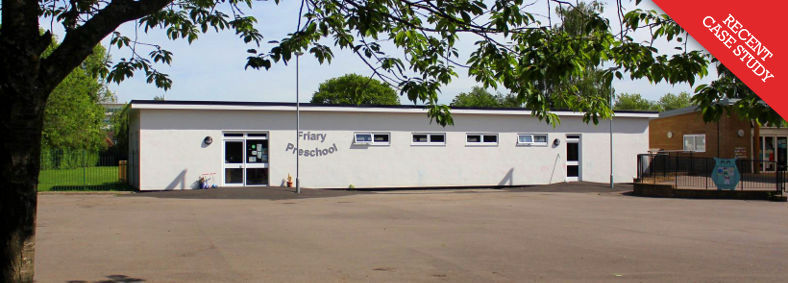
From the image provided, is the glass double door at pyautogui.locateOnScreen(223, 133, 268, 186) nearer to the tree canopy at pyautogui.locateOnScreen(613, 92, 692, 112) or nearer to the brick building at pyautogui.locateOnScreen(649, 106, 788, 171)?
Result: the brick building at pyautogui.locateOnScreen(649, 106, 788, 171)

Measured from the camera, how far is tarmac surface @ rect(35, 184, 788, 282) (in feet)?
23.2

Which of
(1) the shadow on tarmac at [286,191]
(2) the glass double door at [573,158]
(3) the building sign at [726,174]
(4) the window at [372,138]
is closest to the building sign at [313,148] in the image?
(4) the window at [372,138]

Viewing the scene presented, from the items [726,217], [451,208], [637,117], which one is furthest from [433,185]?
[726,217]

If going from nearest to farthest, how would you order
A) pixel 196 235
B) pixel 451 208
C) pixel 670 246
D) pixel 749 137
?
pixel 670 246
pixel 196 235
pixel 451 208
pixel 749 137

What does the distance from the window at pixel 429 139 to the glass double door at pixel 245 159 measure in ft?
21.1

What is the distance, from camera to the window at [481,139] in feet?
85.1

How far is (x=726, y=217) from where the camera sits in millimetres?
14031

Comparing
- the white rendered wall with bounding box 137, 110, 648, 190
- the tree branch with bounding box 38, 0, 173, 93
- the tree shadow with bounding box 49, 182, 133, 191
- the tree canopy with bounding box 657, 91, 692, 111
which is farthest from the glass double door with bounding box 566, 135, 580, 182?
the tree canopy with bounding box 657, 91, 692, 111

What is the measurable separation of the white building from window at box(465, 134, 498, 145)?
0.15 feet

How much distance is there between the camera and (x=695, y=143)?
34.6 m

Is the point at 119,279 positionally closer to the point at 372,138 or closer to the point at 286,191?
the point at 286,191

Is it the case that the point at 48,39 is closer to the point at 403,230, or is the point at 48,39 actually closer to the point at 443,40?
the point at 443,40

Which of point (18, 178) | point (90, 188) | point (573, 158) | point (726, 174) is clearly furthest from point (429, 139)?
point (18, 178)

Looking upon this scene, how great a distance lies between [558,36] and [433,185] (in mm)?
20123
